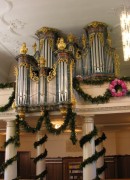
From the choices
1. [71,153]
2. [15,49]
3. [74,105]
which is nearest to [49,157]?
[71,153]

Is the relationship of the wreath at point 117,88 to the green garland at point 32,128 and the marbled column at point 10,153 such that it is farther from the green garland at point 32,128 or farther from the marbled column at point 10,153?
the marbled column at point 10,153

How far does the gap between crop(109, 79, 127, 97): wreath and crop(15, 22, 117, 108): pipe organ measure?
1.44 metres

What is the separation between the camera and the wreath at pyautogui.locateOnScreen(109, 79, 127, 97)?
1101 centimetres

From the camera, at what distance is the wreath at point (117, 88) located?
11.0 m

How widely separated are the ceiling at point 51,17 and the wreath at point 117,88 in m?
3.35

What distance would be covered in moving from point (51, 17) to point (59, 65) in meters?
3.33

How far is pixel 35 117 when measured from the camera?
39.1 ft

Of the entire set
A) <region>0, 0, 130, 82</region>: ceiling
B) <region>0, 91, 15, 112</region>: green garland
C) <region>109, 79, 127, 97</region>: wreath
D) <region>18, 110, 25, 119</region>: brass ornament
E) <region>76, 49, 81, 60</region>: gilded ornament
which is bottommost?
<region>18, 110, 25, 119</region>: brass ornament

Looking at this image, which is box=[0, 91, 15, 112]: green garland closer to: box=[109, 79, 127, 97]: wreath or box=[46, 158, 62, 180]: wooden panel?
box=[109, 79, 127, 97]: wreath

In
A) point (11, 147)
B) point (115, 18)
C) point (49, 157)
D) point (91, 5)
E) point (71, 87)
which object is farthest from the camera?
point (49, 157)

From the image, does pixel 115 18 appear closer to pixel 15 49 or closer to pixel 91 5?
pixel 91 5

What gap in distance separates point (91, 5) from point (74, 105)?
168 inches

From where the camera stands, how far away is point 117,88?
11141mm

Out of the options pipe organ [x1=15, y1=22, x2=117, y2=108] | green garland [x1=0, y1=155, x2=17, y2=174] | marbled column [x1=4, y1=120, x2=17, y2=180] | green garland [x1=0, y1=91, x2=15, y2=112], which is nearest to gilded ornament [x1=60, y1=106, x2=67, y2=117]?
pipe organ [x1=15, y1=22, x2=117, y2=108]
